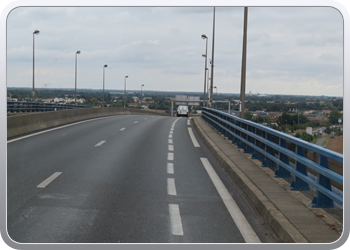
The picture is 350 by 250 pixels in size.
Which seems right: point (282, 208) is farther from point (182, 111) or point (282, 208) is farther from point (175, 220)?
point (182, 111)

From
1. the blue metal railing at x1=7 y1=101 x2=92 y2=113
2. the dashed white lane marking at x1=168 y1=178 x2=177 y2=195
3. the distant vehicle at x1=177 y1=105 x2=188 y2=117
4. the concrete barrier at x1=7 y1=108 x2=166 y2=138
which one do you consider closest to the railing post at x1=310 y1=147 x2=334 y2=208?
the dashed white lane marking at x1=168 y1=178 x2=177 y2=195

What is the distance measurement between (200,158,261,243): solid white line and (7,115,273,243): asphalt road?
1cm

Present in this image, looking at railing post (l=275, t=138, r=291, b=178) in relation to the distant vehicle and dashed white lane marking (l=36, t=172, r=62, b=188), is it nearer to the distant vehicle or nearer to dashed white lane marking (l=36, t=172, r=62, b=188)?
dashed white lane marking (l=36, t=172, r=62, b=188)

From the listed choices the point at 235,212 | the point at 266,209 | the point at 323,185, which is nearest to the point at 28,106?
the point at 235,212

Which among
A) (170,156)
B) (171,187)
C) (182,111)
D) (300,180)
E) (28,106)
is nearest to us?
(300,180)

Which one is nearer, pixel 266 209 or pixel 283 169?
pixel 266 209

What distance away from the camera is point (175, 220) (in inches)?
268

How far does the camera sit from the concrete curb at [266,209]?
564 centimetres

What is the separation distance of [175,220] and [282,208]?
1.49 metres

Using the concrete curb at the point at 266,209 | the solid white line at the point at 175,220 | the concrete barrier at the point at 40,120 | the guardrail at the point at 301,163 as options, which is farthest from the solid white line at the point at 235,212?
the concrete barrier at the point at 40,120

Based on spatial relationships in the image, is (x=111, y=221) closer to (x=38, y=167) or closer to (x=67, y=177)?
(x=67, y=177)

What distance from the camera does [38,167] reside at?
1136cm

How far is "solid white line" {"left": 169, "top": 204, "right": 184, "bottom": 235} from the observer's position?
20.5ft
